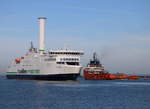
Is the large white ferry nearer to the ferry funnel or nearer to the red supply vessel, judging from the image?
the ferry funnel

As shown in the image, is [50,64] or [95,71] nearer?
[50,64]

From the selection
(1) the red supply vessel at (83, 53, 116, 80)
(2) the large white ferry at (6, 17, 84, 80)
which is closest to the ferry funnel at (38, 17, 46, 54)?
(2) the large white ferry at (6, 17, 84, 80)

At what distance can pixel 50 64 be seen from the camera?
11394 cm

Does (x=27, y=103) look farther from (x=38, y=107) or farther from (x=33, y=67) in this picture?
(x=33, y=67)

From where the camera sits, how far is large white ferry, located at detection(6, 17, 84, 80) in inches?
4348

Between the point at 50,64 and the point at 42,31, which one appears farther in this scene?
the point at 42,31

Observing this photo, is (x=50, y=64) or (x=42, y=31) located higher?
(x=42, y=31)

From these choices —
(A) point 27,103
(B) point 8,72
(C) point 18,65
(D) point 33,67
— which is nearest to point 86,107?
(A) point 27,103

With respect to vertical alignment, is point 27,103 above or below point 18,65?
below

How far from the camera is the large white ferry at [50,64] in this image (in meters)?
110

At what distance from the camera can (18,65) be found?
134 m

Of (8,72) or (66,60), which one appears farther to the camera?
(8,72)

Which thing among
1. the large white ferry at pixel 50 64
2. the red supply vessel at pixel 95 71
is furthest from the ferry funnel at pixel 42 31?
the red supply vessel at pixel 95 71

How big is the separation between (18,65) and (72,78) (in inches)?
1158
